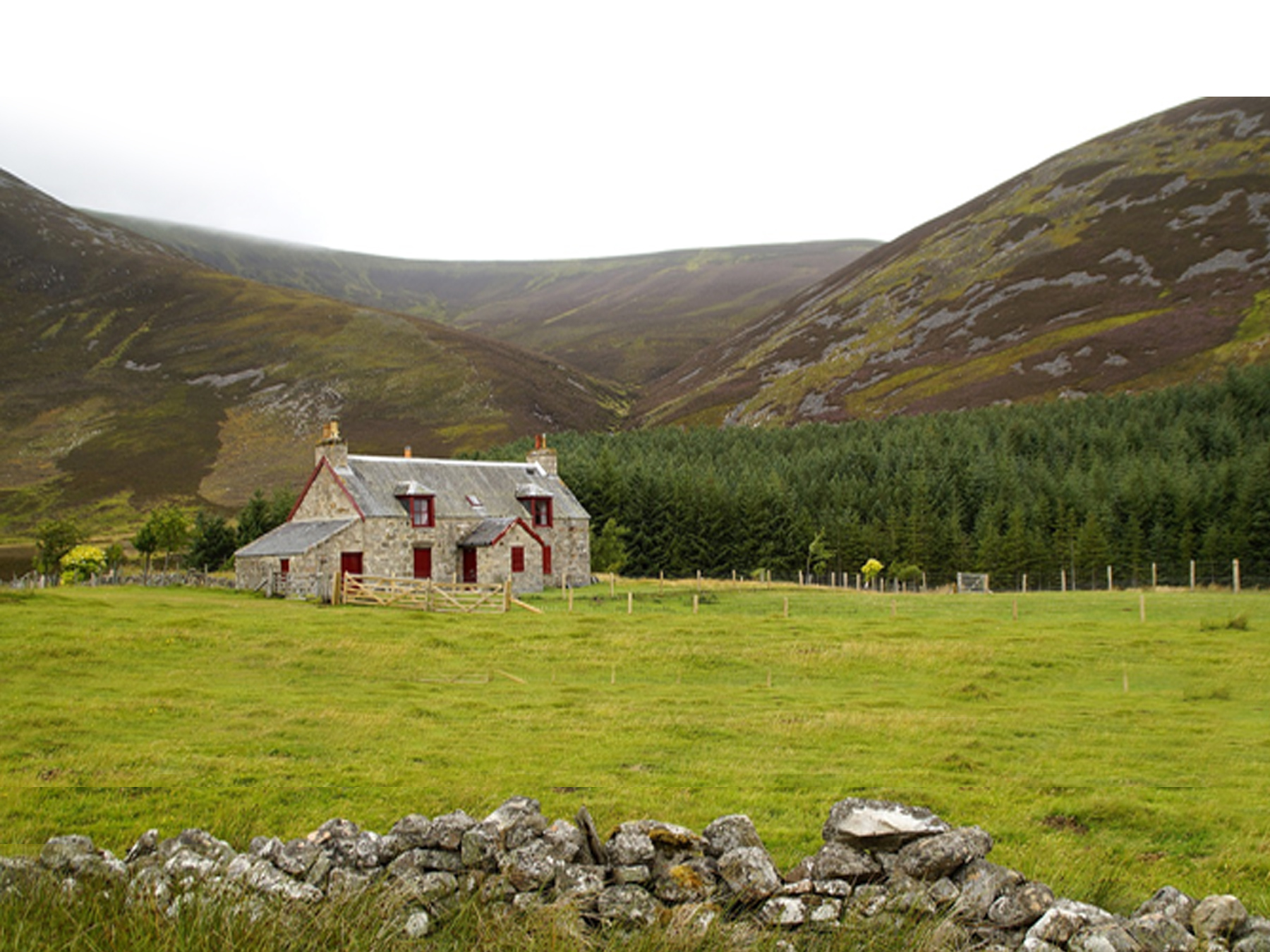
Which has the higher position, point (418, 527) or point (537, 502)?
point (537, 502)

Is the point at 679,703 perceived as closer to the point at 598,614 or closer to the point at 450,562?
the point at 598,614

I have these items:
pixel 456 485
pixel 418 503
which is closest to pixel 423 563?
pixel 418 503

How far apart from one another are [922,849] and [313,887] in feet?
17.3

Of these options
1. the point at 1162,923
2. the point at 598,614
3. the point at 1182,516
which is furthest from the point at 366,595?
the point at 1182,516

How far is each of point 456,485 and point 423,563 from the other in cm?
677

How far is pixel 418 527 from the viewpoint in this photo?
174 feet

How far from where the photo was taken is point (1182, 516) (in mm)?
68812

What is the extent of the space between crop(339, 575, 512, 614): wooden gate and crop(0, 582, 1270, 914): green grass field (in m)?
4.17

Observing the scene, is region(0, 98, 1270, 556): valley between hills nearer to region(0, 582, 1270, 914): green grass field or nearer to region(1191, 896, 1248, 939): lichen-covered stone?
region(0, 582, 1270, 914): green grass field

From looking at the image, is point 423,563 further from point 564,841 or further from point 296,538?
point 564,841

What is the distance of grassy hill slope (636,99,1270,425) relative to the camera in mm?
135125

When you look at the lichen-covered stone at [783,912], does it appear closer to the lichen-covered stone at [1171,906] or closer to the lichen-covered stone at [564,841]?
the lichen-covered stone at [564,841]

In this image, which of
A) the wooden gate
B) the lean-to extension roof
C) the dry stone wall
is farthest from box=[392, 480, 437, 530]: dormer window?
the dry stone wall

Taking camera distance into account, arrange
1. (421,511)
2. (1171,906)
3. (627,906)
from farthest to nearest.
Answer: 1. (421,511)
2. (627,906)
3. (1171,906)
